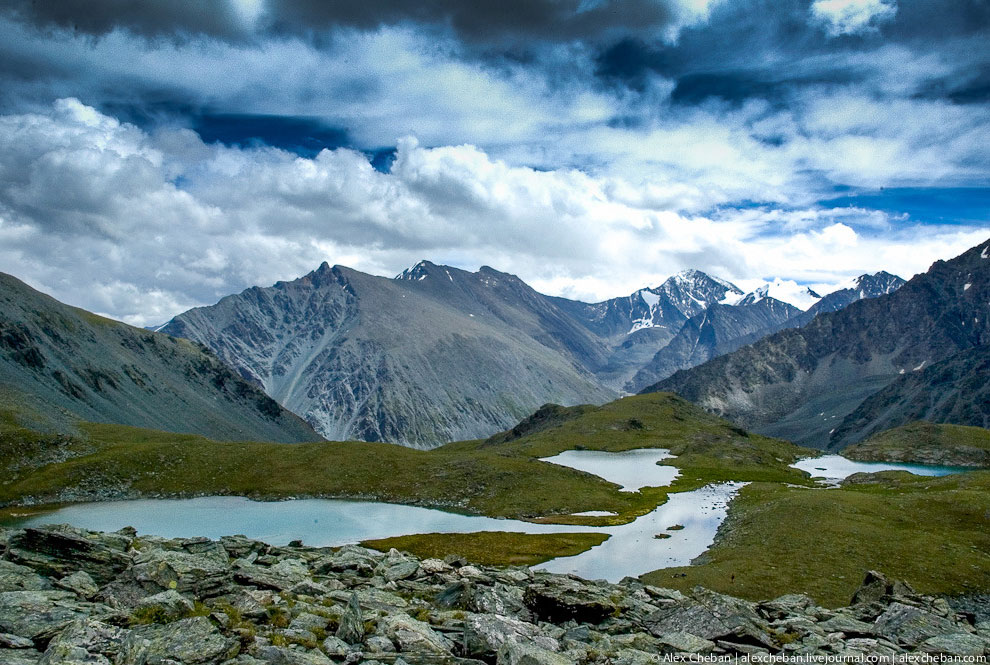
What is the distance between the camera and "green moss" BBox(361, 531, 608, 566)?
6969 cm

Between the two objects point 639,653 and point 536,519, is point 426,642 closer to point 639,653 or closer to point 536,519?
point 639,653

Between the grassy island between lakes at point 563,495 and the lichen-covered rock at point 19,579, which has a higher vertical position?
the lichen-covered rock at point 19,579

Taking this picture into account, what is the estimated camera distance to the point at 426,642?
22.8 m

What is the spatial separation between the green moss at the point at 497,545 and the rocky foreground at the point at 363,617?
29.8m

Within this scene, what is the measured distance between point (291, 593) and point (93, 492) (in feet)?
333

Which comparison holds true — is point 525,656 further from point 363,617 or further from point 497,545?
point 497,545

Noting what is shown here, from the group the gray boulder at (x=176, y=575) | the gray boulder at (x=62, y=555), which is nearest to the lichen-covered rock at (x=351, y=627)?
the gray boulder at (x=176, y=575)

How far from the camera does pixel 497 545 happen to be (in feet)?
251

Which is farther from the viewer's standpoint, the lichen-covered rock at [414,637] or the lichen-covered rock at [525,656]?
the lichen-covered rock at [414,637]

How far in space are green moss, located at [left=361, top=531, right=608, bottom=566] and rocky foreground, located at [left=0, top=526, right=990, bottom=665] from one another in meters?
29.8

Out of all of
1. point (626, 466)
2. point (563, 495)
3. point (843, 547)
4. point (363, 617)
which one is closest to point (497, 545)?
→ point (563, 495)

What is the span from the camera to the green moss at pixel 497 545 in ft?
229

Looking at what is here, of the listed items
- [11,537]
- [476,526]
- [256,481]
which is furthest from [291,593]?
[256,481]

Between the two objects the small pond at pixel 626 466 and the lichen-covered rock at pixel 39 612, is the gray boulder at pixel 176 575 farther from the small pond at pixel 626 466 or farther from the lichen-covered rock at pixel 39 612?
the small pond at pixel 626 466
